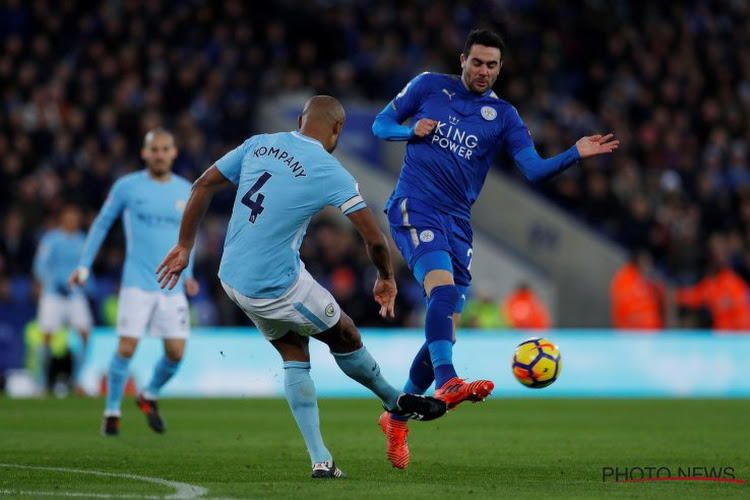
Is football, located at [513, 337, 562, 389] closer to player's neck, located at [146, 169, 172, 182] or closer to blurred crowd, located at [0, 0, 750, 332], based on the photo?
player's neck, located at [146, 169, 172, 182]

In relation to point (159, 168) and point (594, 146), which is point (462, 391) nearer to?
point (594, 146)

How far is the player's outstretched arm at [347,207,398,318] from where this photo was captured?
705cm

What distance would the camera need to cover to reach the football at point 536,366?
8.33 meters

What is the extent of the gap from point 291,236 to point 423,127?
5.01ft

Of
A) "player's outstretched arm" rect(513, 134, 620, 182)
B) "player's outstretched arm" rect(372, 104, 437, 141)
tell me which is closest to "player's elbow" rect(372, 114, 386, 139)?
"player's outstretched arm" rect(372, 104, 437, 141)

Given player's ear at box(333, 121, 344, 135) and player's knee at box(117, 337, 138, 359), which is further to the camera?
player's knee at box(117, 337, 138, 359)

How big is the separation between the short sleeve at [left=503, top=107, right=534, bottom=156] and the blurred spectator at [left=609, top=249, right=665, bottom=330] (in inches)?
469

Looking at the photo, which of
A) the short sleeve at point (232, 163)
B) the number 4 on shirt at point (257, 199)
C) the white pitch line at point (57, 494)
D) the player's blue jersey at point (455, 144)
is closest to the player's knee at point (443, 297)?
the player's blue jersey at point (455, 144)

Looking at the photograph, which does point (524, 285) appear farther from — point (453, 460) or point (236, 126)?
point (453, 460)

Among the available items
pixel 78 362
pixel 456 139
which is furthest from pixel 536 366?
pixel 78 362

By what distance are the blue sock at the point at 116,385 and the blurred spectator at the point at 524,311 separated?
9.79 m

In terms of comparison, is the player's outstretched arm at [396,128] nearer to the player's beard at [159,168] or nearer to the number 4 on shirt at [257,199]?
the number 4 on shirt at [257,199]

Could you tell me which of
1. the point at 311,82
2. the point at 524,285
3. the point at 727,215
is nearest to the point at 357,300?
the point at 524,285

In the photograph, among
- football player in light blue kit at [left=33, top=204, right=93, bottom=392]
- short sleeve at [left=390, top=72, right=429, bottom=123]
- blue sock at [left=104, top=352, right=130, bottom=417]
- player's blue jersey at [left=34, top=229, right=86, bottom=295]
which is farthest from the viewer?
player's blue jersey at [left=34, top=229, right=86, bottom=295]
